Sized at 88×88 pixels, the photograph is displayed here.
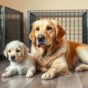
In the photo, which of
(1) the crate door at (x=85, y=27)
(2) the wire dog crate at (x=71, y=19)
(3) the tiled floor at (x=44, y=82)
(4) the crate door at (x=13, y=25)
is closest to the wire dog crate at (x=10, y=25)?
(4) the crate door at (x=13, y=25)

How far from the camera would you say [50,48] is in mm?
2205

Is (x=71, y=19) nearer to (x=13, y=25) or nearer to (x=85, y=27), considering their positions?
(x=85, y=27)

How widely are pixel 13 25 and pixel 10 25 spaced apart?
0.58 ft

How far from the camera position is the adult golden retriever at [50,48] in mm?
2082

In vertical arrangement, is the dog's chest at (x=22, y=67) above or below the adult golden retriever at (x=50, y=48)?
below

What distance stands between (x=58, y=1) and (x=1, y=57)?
1.37m

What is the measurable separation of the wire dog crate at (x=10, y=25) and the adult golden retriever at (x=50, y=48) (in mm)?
1247

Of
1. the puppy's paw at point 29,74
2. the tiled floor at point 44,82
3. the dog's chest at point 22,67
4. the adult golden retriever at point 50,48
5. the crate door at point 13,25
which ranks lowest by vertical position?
the tiled floor at point 44,82

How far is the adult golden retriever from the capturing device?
2.08 metres

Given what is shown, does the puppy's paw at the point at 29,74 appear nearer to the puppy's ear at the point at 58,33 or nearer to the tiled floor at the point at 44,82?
the tiled floor at the point at 44,82

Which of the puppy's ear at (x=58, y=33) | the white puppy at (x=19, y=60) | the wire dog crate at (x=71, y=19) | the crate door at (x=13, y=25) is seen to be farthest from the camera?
the wire dog crate at (x=71, y=19)

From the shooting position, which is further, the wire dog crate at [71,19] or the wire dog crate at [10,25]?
the wire dog crate at [71,19]

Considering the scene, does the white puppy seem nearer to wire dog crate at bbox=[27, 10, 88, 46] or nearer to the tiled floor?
the tiled floor


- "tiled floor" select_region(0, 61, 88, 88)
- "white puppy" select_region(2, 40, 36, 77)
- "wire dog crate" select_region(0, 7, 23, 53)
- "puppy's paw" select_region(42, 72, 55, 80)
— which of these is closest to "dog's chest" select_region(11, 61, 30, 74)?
"white puppy" select_region(2, 40, 36, 77)
